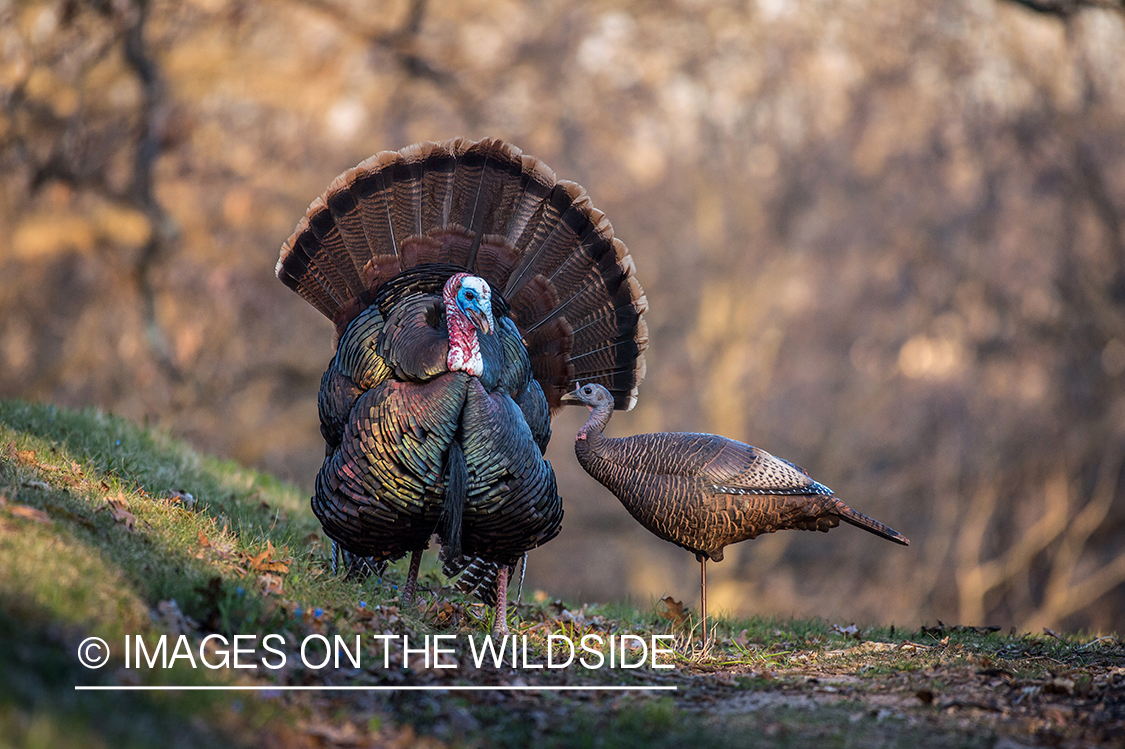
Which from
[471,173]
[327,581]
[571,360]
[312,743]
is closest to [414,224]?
[471,173]

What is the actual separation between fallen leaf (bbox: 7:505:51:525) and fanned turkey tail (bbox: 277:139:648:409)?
2.45m

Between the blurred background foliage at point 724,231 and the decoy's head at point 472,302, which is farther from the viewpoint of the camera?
the blurred background foliage at point 724,231

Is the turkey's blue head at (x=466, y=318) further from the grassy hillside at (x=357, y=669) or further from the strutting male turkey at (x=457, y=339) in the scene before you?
the grassy hillside at (x=357, y=669)

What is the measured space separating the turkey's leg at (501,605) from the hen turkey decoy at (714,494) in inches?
35.4

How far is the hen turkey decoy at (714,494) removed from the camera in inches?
226

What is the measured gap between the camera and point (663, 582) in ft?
50.7

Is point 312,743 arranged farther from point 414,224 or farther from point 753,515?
point 414,224

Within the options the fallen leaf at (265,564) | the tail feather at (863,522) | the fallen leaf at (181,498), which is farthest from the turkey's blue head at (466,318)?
the tail feather at (863,522)

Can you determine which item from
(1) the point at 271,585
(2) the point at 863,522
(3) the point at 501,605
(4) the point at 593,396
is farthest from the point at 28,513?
(2) the point at 863,522

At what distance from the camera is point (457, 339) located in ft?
17.0

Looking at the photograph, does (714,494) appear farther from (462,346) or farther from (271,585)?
(271,585)

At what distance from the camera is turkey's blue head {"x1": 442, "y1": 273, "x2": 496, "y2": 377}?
16.9 ft

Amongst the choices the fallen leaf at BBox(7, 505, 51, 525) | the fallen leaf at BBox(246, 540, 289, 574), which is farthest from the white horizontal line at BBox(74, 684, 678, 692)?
the fallen leaf at BBox(7, 505, 51, 525)

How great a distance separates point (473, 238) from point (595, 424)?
4.76ft
